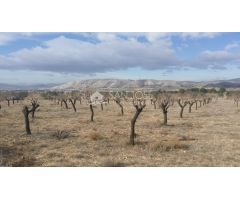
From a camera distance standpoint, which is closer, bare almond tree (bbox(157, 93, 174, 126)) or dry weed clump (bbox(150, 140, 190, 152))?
dry weed clump (bbox(150, 140, 190, 152))

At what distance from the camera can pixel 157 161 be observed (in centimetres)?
1933

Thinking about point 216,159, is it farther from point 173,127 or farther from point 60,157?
point 173,127

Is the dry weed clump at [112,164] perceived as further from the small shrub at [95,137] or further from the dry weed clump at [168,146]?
the small shrub at [95,137]

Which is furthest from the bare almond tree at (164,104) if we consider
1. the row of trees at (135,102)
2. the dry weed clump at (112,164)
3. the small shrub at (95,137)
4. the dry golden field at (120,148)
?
the dry weed clump at (112,164)

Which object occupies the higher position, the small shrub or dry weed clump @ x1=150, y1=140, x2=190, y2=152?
the small shrub

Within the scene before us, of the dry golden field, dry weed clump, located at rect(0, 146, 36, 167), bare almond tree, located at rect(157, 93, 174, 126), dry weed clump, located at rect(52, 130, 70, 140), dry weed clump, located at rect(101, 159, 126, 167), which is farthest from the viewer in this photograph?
bare almond tree, located at rect(157, 93, 174, 126)

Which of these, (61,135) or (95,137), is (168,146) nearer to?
(95,137)

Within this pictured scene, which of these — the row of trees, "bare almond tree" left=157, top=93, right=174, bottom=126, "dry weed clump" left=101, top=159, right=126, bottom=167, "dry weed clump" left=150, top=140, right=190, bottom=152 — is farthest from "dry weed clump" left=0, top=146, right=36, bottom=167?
"bare almond tree" left=157, top=93, right=174, bottom=126

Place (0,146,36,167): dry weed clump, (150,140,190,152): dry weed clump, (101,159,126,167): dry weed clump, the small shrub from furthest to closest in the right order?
the small shrub < (150,140,190,152): dry weed clump < (0,146,36,167): dry weed clump < (101,159,126,167): dry weed clump

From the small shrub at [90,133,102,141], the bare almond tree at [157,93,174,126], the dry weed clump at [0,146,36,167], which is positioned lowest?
the dry weed clump at [0,146,36,167]

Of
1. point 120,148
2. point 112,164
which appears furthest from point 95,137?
point 112,164

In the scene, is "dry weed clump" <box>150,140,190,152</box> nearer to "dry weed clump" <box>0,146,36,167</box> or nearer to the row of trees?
the row of trees

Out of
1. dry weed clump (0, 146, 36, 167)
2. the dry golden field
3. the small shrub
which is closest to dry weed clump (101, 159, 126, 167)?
the dry golden field
